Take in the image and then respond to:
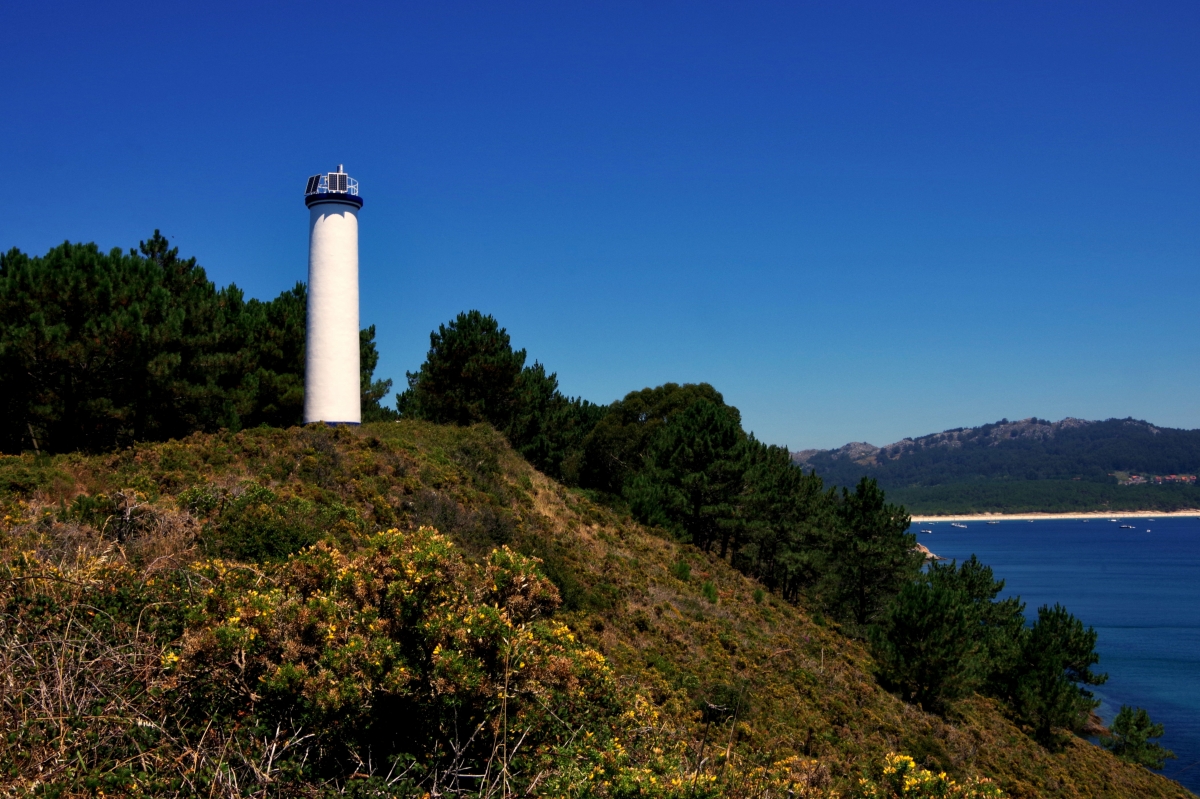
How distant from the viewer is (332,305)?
24328 mm

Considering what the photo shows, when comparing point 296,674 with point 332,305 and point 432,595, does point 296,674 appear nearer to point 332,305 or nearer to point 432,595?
point 432,595

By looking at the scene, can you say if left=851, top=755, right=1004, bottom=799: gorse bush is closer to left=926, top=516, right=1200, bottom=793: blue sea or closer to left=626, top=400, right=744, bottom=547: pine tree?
left=626, top=400, right=744, bottom=547: pine tree

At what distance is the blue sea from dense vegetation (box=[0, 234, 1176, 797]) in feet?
53.2

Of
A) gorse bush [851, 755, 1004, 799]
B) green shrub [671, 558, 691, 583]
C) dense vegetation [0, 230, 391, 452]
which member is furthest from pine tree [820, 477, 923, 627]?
gorse bush [851, 755, 1004, 799]

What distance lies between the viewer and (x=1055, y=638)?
33312 mm

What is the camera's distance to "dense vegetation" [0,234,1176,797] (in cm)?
595

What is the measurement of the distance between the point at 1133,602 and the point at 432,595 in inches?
3997

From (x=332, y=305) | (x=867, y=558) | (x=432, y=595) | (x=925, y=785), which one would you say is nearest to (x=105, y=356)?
(x=332, y=305)

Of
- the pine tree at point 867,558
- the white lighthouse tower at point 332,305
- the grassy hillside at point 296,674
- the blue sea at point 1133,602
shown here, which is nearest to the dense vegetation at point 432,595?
Answer: the grassy hillside at point 296,674

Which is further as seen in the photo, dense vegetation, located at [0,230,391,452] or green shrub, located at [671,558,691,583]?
green shrub, located at [671,558,691,583]

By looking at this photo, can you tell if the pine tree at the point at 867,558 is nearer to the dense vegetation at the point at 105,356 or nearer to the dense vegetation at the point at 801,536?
the dense vegetation at the point at 801,536

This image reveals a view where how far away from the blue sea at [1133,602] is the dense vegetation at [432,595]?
1621cm

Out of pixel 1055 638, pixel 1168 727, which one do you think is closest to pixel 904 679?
pixel 1055 638

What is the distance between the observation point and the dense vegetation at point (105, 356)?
58.6 ft
